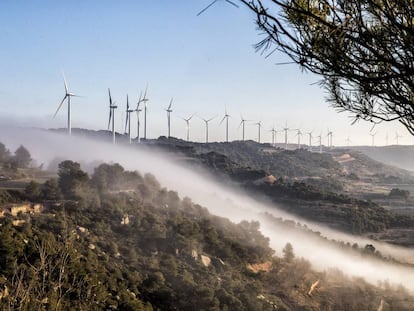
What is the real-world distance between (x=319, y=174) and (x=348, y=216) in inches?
2317

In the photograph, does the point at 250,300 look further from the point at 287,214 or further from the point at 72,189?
the point at 287,214

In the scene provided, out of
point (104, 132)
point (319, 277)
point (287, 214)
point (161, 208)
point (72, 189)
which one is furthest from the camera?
point (104, 132)

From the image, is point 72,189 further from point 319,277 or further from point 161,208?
point 319,277

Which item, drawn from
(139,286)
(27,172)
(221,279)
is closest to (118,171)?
(27,172)

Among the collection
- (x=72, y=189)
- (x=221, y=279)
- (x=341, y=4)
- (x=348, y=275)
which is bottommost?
(x=348, y=275)

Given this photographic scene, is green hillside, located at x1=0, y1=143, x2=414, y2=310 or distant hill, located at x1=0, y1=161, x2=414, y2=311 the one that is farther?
green hillside, located at x1=0, y1=143, x2=414, y2=310

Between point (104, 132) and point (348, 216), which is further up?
point (104, 132)

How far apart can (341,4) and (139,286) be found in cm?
2038

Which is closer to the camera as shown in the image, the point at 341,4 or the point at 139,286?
the point at 341,4

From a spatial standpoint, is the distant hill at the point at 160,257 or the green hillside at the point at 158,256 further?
the green hillside at the point at 158,256

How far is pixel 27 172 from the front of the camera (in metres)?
51.1

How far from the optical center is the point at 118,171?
47.1 m

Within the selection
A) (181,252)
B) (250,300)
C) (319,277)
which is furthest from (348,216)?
(250,300)

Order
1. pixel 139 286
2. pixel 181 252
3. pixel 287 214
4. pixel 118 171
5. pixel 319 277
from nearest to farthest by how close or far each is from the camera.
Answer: pixel 139 286, pixel 181 252, pixel 319 277, pixel 118 171, pixel 287 214
